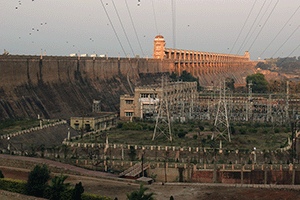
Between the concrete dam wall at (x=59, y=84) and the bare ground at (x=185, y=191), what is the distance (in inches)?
1396

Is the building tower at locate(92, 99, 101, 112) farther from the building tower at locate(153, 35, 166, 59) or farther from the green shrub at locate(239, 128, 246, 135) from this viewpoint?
the building tower at locate(153, 35, 166, 59)

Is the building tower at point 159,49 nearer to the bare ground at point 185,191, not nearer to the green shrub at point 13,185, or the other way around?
the bare ground at point 185,191

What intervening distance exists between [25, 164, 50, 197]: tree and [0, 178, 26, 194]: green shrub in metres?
0.72

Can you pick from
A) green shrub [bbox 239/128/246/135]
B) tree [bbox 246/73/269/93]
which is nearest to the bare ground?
green shrub [bbox 239/128/246/135]

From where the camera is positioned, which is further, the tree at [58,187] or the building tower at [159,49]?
the building tower at [159,49]

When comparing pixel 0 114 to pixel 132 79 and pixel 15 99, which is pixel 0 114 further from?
pixel 132 79

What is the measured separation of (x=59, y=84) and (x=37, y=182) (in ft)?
180

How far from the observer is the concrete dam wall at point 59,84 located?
74.4 metres

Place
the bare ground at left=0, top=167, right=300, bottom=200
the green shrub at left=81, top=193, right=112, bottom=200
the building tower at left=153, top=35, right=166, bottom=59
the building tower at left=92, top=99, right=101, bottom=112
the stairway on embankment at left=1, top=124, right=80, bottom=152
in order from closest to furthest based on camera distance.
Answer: the green shrub at left=81, top=193, right=112, bottom=200 → the bare ground at left=0, top=167, right=300, bottom=200 → the stairway on embankment at left=1, top=124, right=80, bottom=152 → the building tower at left=92, top=99, right=101, bottom=112 → the building tower at left=153, top=35, right=166, bottom=59

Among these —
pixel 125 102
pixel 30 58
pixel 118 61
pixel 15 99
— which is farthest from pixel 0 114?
pixel 118 61

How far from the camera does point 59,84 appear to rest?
87.5 meters

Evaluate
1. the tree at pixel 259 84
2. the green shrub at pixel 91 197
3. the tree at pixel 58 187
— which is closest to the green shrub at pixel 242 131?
the green shrub at pixel 91 197

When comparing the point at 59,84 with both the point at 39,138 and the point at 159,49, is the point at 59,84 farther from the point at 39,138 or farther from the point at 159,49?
the point at 159,49

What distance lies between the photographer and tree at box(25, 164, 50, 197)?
33969 millimetres
